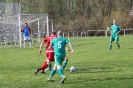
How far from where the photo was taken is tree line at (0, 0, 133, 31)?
2874 inches

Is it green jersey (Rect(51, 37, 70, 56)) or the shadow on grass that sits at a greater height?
green jersey (Rect(51, 37, 70, 56))

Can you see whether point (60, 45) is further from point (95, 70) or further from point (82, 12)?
point (82, 12)

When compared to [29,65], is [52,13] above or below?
above

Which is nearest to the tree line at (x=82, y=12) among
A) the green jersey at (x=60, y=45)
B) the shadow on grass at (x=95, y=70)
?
the shadow on grass at (x=95, y=70)

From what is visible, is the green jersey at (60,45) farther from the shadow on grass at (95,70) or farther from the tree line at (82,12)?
the tree line at (82,12)

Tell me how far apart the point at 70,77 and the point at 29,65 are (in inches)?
177

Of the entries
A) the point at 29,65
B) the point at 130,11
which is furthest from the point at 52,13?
the point at 29,65

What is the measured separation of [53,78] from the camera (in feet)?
42.1

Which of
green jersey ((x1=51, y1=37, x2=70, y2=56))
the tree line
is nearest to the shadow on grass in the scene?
green jersey ((x1=51, y1=37, x2=70, y2=56))

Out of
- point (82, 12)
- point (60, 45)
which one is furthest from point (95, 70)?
point (82, 12)

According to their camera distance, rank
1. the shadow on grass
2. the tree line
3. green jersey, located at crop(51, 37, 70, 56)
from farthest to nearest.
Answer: the tree line, the shadow on grass, green jersey, located at crop(51, 37, 70, 56)

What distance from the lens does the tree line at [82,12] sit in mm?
73000

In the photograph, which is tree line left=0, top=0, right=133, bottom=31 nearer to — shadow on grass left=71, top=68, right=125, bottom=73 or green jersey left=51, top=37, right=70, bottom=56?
shadow on grass left=71, top=68, right=125, bottom=73

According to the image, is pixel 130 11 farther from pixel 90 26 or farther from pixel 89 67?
pixel 89 67
